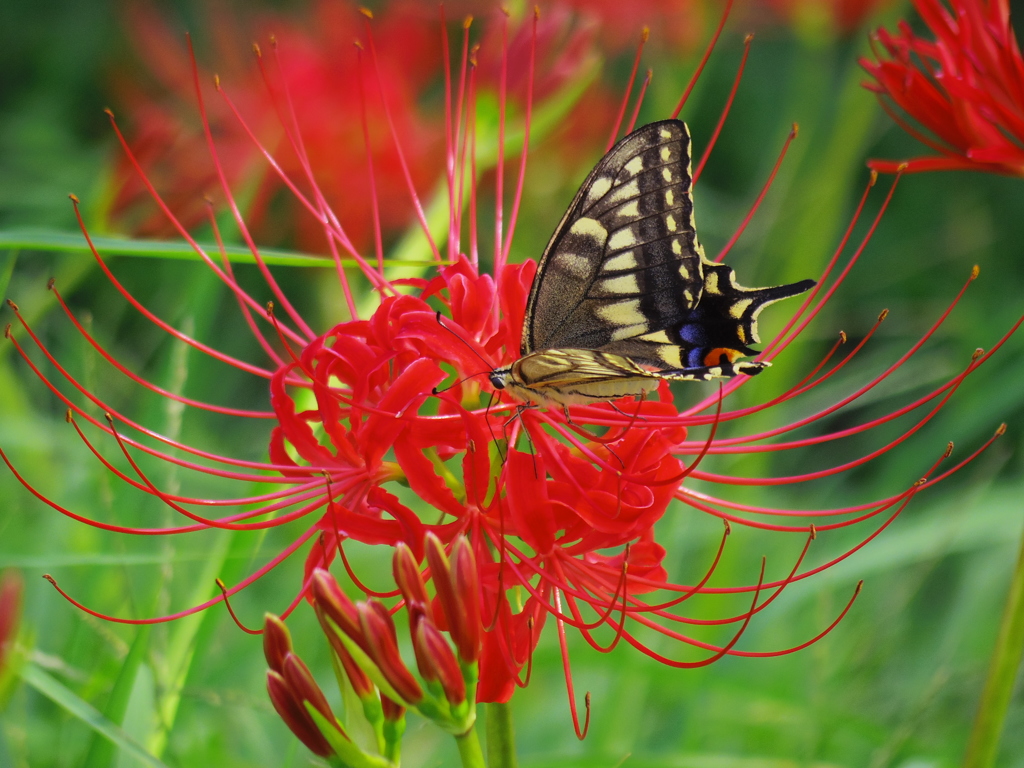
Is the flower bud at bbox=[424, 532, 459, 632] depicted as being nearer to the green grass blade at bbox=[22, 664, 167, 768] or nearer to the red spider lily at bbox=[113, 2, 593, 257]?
the green grass blade at bbox=[22, 664, 167, 768]

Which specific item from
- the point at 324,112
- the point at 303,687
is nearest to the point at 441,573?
the point at 303,687

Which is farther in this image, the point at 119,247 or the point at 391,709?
the point at 119,247

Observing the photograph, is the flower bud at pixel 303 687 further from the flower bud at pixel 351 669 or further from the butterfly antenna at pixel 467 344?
the butterfly antenna at pixel 467 344

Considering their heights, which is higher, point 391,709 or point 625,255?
point 625,255

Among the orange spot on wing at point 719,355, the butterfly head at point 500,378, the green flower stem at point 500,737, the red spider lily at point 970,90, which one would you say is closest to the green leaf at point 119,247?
the butterfly head at point 500,378

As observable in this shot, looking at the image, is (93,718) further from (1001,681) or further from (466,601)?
(1001,681)

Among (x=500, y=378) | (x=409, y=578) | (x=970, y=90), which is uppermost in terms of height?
(x=970, y=90)

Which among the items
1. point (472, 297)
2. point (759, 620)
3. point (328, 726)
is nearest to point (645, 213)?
point (472, 297)

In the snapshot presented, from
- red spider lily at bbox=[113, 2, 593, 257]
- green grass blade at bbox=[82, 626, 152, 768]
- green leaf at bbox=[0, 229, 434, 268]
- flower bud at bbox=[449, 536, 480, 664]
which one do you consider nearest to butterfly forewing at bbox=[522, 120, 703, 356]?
green leaf at bbox=[0, 229, 434, 268]
